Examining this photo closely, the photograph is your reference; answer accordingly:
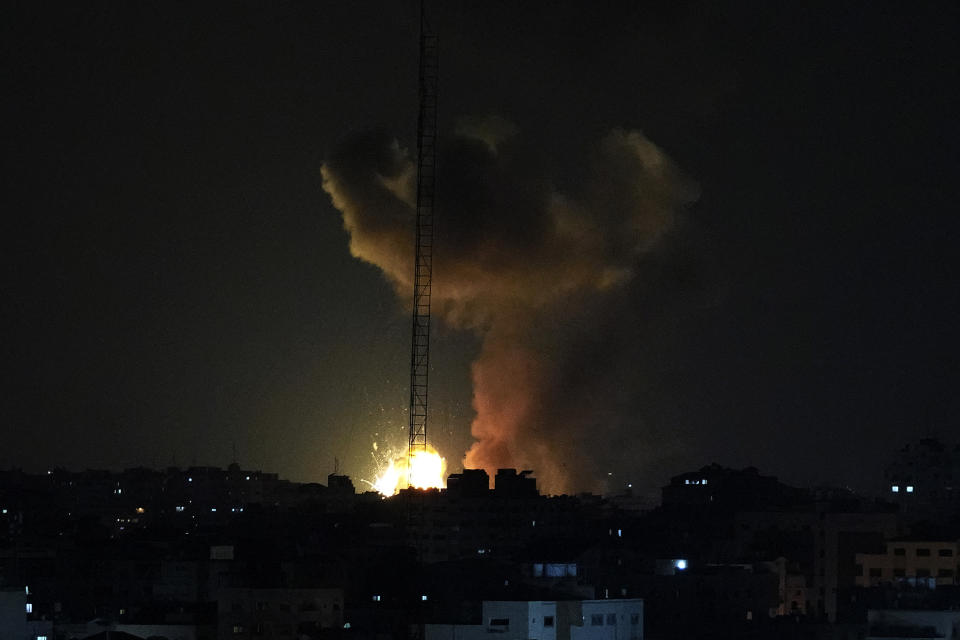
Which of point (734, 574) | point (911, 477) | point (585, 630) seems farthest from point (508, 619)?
point (911, 477)

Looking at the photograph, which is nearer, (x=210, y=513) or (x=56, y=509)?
(x=56, y=509)

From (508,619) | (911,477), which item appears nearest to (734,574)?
(508,619)

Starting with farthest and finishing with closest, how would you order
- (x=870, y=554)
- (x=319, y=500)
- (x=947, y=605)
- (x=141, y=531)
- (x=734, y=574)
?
1. (x=319, y=500)
2. (x=141, y=531)
3. (x=870, y=554)
4. (x=734, y=574)
5. (x=947, y=605)

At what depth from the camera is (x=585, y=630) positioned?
126 feet

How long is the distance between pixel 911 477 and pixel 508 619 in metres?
47.4

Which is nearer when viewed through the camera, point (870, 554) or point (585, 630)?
point (585, 630)

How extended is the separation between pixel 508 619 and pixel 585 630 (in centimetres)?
189

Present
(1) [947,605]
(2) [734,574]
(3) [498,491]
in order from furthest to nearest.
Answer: (3) [498,491] < (2) [734,574] < (1) [947,605]

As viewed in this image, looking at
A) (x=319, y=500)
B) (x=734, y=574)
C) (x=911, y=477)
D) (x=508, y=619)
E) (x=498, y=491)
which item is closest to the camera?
(x=508, y=619)

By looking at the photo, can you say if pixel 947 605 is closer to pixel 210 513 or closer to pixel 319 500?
pixel 319 500

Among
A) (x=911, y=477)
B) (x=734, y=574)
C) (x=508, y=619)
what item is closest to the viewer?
(x=508, y=619)

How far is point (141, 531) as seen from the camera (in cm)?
6378

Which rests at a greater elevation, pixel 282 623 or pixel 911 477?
pixel 911 477

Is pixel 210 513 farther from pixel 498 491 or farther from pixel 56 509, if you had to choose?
pixel 498 491
